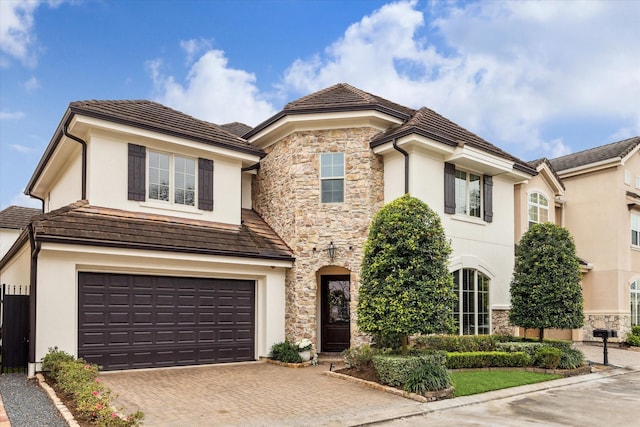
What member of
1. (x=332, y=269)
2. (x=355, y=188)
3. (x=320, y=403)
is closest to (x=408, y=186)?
(x=355, y=188)

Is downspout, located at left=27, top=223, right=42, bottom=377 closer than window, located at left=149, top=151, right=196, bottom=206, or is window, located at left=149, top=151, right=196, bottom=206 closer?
downspout, located at left=27, top=223, right=42, bottom=377

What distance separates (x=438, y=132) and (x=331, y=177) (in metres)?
3.32

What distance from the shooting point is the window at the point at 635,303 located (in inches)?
838

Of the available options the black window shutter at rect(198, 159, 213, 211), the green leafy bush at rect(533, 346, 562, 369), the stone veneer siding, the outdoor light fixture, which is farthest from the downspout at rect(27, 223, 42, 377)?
the green leafy bush at rect(533, 346, 562, 369)

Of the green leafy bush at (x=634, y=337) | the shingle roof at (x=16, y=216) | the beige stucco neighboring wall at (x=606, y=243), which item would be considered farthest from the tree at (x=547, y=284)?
the shingle roof at (x=16, y=216)

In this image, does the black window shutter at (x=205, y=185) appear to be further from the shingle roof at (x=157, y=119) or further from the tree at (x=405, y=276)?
the tree at (x=405, y=276)

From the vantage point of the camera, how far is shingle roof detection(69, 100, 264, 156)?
12.3m

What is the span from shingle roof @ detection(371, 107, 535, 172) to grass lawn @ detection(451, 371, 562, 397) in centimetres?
622

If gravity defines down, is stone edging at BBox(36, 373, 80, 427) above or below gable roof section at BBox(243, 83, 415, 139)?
below

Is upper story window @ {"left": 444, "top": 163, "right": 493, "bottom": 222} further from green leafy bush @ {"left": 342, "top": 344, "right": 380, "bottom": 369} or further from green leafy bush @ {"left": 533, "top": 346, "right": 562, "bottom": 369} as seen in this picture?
green leafy bush @ {"left": 342, "top": 344, "right": 380, "bottom": 369}

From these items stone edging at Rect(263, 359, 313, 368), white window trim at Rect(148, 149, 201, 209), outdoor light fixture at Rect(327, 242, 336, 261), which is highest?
white window trim at Rect(148, 149, 201, 209)

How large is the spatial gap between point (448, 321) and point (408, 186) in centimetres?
423

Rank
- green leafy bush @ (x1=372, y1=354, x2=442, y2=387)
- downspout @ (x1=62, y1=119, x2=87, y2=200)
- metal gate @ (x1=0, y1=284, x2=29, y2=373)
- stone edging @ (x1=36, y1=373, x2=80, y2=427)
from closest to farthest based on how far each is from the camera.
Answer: stone edging @ (x1=36, y1=373, x2=80, y2=427)
green leafy bush @ (x1=372, y1=354, x2=442, y2=387)
metal gate @ (x1=0, y1=284, x2=29, y2=373)
downspout @ (x1=62, y1=119, x2=87, y2=200)

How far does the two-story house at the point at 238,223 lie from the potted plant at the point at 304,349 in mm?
507
